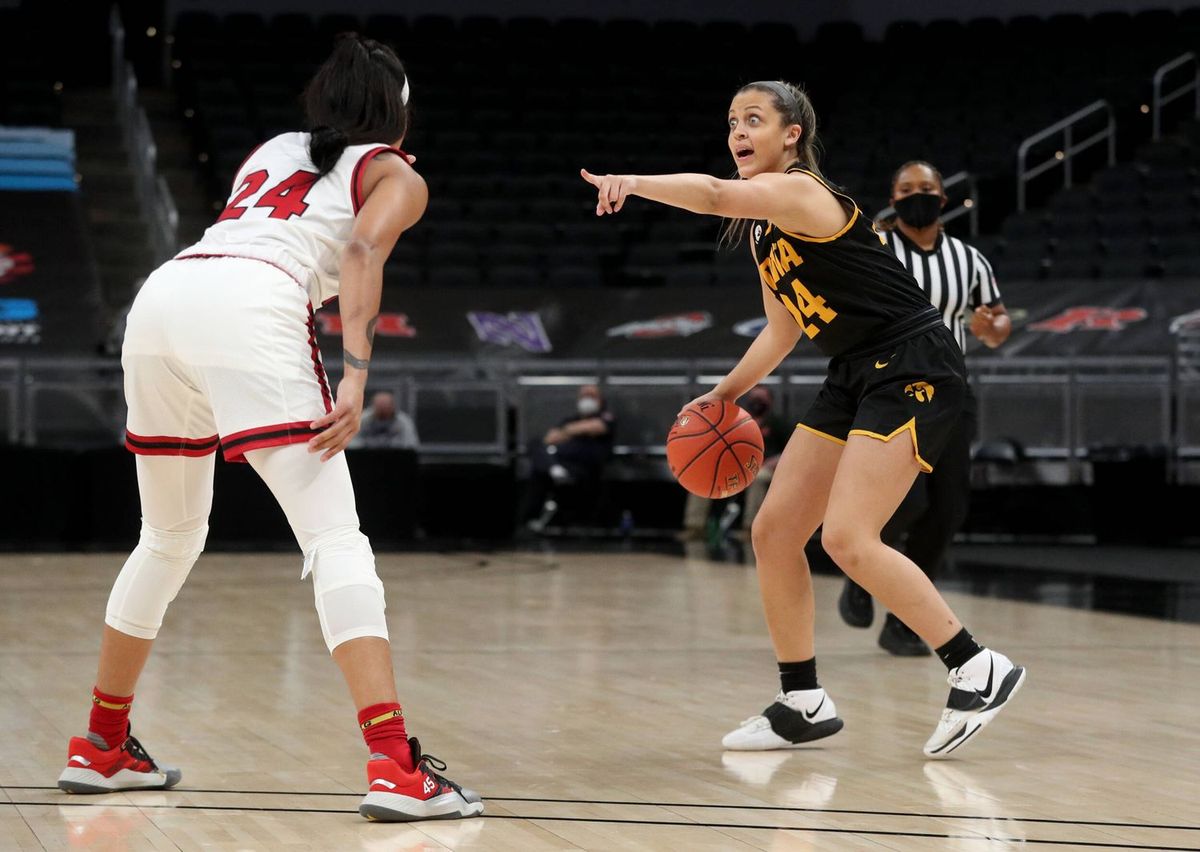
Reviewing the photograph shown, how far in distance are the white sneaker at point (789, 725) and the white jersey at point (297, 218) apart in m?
1.54

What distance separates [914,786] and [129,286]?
44.8 feet

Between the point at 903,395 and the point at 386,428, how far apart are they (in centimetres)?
887

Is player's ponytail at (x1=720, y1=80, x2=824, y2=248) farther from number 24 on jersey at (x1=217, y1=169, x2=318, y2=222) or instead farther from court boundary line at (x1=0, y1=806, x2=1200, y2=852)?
court boundary line at (x1=0, y1=806, x2=1200, y2=852)

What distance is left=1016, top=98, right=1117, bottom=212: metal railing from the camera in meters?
16.7

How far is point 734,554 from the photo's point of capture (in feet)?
36.5

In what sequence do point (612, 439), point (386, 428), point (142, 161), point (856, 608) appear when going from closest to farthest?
point (856, 608), point (386, 428), point (612, 439), point (142, 161)

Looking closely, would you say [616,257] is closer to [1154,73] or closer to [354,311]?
[1154,73]

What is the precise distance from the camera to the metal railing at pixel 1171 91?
17375mm

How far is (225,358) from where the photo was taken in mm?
3150

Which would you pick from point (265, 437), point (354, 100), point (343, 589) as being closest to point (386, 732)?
point (343, 589)

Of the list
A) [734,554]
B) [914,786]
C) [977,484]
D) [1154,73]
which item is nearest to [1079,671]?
[914,786]

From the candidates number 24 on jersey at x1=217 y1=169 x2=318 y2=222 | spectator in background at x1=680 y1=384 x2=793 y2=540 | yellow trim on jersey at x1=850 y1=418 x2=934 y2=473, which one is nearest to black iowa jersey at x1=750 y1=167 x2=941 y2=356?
yellow trim on jersey at x1=850 y1=418 x2=934 y2=473

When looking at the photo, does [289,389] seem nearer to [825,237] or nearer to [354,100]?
[354,100]

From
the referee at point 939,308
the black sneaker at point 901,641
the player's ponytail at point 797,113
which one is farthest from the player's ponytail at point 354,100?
the black sneaker at point 901,641
